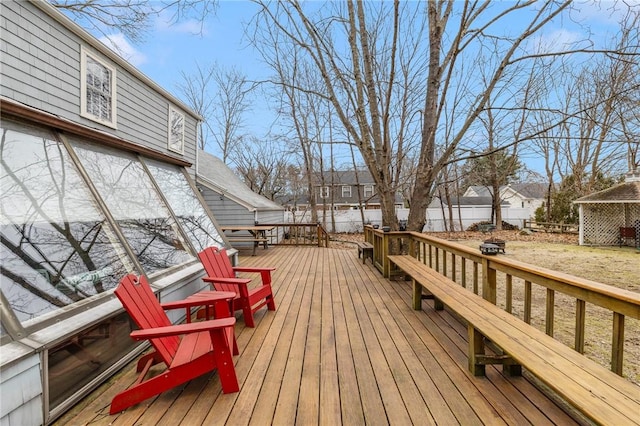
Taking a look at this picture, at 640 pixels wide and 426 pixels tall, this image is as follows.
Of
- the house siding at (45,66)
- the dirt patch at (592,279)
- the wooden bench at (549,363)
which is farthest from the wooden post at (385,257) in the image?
the house siding at (45,66)

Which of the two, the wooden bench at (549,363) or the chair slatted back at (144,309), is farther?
the chair slatted back at (144,309)

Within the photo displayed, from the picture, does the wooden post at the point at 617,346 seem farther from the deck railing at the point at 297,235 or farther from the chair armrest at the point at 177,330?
the deck railing at the point at 297,235

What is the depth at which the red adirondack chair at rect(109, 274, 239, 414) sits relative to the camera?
1900 mm

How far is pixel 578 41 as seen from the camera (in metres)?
4.80

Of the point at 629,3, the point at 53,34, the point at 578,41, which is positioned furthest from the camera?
the point at 53,34

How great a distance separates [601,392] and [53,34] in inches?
320

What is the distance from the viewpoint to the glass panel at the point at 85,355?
1.79 m

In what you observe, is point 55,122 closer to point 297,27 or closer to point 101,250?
point 101,250

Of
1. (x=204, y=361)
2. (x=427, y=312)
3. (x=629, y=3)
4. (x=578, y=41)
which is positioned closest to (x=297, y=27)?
(x=578, y=41)

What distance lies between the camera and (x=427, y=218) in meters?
22.1

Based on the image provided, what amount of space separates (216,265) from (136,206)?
1.05m

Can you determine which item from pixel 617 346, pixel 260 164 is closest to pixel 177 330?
pixel 617 346

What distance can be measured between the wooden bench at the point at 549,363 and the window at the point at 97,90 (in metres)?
7.23

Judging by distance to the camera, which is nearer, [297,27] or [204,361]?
[204,361]
